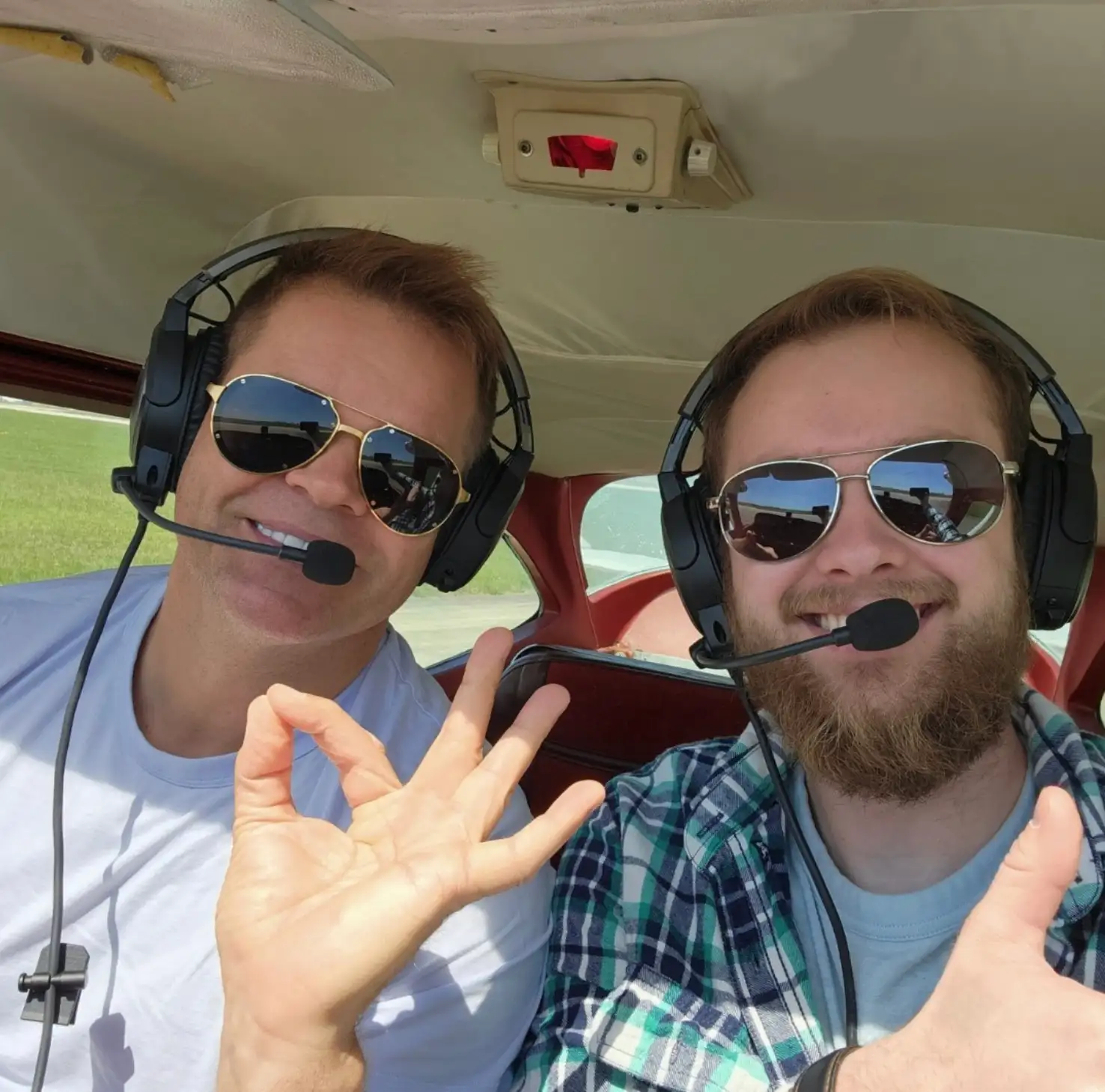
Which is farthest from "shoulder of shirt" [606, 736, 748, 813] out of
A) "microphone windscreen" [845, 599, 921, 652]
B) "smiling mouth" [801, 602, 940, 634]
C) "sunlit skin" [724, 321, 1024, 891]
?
"microphone windscreen" [845, 599, 921, 652]

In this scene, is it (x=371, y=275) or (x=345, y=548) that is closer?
(x=345, y=548)

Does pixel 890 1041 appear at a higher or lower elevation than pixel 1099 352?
lower

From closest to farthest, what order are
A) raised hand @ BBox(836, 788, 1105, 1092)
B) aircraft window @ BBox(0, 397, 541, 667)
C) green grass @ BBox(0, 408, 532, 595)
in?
raised hand @ BBox(836, 788, 1105, 1092), green grass @ BBox(0, 408, 532, 595), aircraft window @ BBox(0, 397, 541, 667)

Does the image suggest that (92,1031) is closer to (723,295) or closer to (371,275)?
(371,275)

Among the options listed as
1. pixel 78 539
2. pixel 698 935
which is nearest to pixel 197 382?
pixel 698 935

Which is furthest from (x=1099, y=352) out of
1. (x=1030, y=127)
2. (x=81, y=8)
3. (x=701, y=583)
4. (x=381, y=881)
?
(x=81, y=8)

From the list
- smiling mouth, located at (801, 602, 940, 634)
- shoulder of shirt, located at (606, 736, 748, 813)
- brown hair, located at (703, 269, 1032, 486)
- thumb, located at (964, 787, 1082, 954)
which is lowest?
shoulder of shirt, located at (606, 736, 748, 813)

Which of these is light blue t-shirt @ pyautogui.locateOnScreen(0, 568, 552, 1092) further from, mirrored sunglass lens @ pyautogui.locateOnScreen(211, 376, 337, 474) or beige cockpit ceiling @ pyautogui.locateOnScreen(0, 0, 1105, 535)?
beige cockpit ceiling @ pyautogui.locateOnScreen(0, 0, 1105, 535)

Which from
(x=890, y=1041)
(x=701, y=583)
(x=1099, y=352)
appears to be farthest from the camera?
(x=1099, y=352)

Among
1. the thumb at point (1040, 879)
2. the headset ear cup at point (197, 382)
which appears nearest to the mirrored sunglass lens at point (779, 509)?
the thumb at point (1040, 879)
